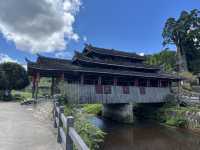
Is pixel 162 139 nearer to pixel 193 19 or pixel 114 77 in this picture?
pixel 114 77

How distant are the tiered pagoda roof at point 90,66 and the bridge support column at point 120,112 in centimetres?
382

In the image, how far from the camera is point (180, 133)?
1864 cm

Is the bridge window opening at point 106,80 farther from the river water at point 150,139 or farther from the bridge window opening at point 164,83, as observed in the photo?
the bridge window opening at point 164,83

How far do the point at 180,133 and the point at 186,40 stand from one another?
3536 centimetres

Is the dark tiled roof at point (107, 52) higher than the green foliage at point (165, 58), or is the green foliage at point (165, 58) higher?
the green foliage at point (165, 58)

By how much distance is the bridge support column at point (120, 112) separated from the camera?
24.1 m

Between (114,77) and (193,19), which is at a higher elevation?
(193,19)

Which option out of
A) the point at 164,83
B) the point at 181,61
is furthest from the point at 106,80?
the point at 181,61

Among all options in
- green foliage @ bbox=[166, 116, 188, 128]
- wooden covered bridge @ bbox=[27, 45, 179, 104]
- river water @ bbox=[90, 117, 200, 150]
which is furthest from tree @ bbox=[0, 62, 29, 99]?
green foliage @ bbox=[166, 116, 188, 128]

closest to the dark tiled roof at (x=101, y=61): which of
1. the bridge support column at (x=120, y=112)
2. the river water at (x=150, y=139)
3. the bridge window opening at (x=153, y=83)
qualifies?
the bridge window opening at (x=153, y=83)

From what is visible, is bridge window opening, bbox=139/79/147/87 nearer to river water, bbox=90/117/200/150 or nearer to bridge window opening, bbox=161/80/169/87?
bridge window opening, bbox=161/80/169/87

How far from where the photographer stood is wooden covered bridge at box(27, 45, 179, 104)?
20453mm

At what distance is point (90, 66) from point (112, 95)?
16.0ft

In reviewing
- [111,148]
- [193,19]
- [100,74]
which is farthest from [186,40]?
[111,148]
